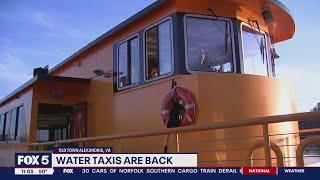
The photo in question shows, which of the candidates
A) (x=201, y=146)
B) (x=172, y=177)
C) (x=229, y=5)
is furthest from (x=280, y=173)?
(x=229, y=5)

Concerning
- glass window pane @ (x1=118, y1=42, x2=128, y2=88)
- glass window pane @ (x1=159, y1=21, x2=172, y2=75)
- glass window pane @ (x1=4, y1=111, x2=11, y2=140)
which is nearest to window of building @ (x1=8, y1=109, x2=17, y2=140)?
glass window pane @ (x1=4, y1=111, x2=11, y2=140)

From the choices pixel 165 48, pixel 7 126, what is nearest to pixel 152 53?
pixel 165 48

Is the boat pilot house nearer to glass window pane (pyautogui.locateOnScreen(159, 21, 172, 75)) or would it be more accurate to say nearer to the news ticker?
glass window pane (pyautogui.locateOnScreen(159, 21, 172, 75))

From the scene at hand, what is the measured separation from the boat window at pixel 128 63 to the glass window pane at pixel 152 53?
0.99 feet

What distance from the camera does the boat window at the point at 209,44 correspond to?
225 inches

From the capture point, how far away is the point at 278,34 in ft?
24.7

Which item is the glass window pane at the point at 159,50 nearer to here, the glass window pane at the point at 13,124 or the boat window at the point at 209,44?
the boat window at the point at 209,44

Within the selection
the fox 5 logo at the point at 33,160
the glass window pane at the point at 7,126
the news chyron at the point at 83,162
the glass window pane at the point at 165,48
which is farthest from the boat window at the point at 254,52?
the glass window pane at the point at 7,126

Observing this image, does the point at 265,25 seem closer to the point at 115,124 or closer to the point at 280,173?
the point at 115,124

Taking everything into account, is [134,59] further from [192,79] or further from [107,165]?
[107,165]

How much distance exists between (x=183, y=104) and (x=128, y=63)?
6.08 ft

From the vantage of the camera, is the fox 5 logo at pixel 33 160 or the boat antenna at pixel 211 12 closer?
the fox 5 logo at pixel 33 160

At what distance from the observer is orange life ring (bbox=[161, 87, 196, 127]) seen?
16.7 ft

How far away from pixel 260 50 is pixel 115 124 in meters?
2.69
